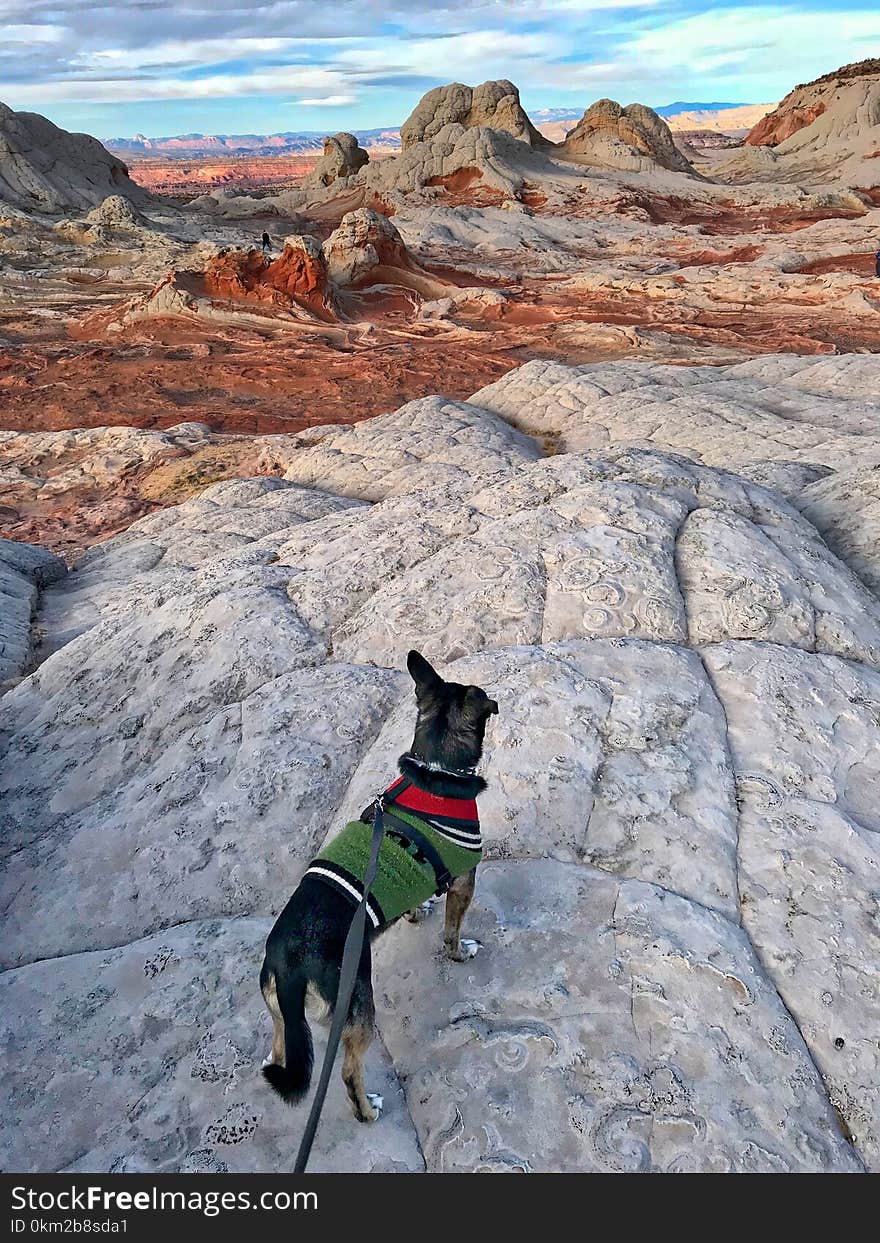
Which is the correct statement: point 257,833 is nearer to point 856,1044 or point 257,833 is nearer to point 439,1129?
point 439,1129

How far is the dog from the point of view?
195 cm

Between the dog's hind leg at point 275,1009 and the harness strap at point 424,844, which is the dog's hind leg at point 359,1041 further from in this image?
the harness strap at point 424,844

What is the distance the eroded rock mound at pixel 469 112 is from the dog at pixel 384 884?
42878 millimetres

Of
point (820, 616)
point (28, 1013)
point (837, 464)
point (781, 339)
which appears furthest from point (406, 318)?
point (28, 1013)

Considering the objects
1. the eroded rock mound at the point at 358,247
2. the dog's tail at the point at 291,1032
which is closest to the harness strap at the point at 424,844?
the dog's tail at the point at 291,1032

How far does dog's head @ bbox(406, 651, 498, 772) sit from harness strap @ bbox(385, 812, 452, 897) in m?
0.20

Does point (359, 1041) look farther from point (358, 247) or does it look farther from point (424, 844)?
Result: point (358, 247)

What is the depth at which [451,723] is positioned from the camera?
235 centimetres

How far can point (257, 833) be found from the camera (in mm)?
3361

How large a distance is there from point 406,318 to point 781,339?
10.1 m

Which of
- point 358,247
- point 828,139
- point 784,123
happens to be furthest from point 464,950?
point 784,123

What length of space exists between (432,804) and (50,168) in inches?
1574

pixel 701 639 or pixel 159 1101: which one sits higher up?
pixel 701 639

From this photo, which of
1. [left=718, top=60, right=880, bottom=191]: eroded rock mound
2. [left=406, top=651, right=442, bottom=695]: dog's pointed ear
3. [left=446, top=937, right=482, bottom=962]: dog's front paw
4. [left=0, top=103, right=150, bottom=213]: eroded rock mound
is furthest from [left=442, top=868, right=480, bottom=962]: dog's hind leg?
[left=718, top=60, right=880, bottom=191]: eroded rock mound
